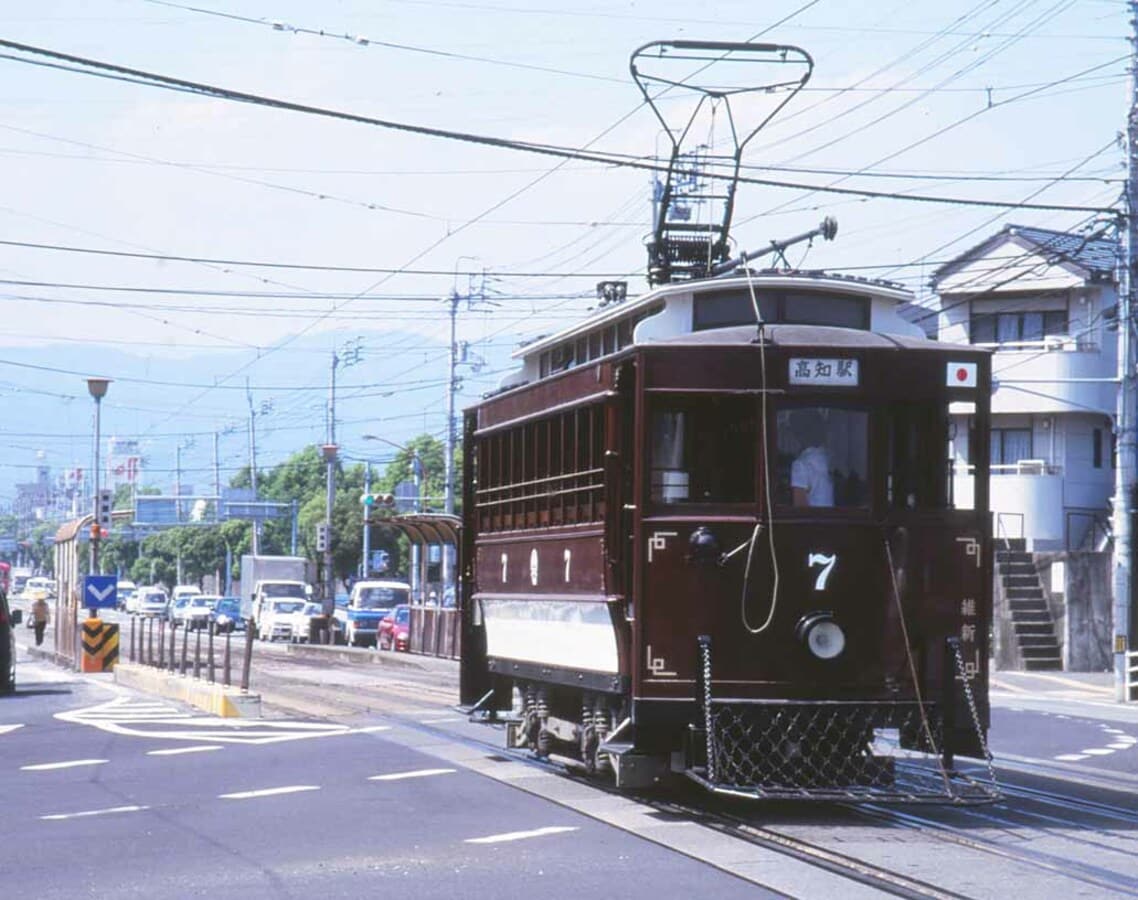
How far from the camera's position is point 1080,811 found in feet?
47.2

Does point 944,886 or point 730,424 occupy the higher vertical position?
point 730,424

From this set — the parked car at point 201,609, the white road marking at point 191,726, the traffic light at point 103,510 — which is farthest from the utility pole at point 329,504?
the white road marking at point 191,726

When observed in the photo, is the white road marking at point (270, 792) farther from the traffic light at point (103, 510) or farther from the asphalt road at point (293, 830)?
the traffic light at point (103, 510)

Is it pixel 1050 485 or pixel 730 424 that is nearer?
pixel 730 424

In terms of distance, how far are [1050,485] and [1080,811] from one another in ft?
113

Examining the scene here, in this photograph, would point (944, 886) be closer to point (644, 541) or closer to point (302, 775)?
point (644, 541)

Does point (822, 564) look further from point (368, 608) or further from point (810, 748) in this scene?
point (368, 608)

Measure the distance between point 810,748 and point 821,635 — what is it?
746mm

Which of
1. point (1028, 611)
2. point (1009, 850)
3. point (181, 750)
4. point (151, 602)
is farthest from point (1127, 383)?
point (151, 602)

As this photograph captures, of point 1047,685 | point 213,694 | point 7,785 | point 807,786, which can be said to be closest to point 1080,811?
point 807,786

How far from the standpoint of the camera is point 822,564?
45.2 ft

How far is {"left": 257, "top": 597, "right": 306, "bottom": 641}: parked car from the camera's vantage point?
65250 mm

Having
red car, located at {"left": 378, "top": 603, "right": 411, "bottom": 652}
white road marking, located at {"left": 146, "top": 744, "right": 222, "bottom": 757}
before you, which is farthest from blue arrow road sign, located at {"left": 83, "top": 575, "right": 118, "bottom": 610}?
red car, located at {"left": 378, "top": 603, "right": 411, "bottom": 652}

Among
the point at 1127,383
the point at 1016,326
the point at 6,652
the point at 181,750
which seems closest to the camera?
the point at 181,750
